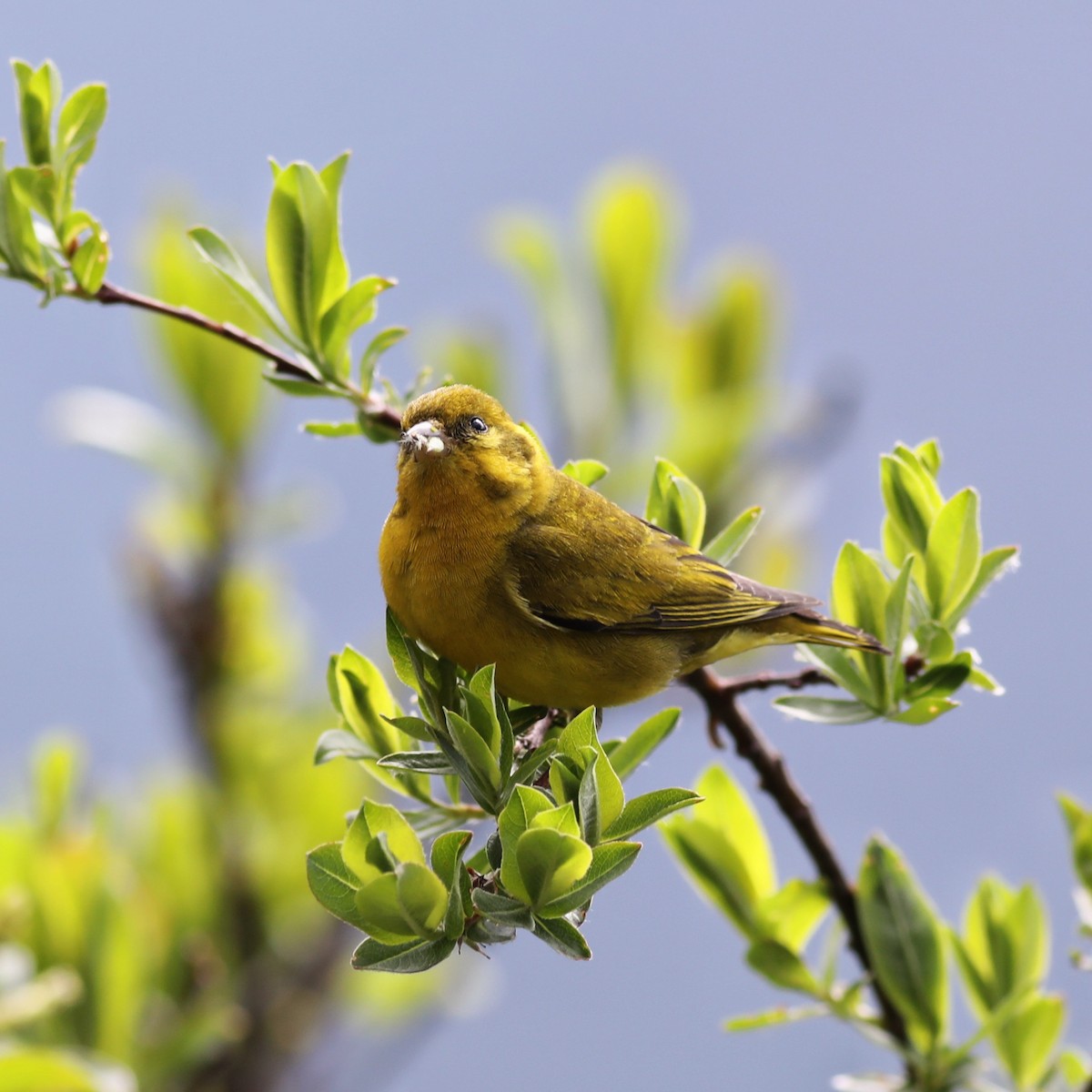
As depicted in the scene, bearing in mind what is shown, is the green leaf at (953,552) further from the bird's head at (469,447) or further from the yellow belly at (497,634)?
the bird's head at (469,447)

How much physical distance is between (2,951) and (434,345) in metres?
1.43

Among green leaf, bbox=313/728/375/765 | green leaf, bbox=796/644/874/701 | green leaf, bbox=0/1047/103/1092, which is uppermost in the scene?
green leaf, bbox=796/644/874/701

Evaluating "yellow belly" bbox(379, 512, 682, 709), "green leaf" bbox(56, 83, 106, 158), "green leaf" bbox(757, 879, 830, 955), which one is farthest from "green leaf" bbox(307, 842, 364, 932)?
"green leaf" bbox(56, 83, 106, 158)

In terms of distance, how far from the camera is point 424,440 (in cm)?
143

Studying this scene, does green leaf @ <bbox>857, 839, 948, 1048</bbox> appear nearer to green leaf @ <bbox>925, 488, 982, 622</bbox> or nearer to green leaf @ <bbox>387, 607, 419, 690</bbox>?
green leaf @ <bbox>925, 488, 982, 622</bbox>

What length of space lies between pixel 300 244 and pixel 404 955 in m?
0.74

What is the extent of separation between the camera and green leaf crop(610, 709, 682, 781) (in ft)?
4.03

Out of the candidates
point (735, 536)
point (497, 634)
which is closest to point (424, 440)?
point (497, 634)

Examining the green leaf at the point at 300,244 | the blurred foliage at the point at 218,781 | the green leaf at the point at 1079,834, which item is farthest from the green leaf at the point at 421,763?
the blurred foliage at the point at 218,781

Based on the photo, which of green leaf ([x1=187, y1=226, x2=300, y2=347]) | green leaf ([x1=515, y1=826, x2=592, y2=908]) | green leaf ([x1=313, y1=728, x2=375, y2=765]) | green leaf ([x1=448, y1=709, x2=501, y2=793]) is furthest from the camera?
green leaf ([x1=187, y1=226, x2=300, y2=347])

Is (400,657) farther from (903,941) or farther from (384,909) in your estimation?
(903,941)

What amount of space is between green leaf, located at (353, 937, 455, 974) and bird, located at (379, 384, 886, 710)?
0.44 meters

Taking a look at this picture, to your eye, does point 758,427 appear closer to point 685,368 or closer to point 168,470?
point 685,368

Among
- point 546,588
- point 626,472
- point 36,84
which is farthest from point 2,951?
point 626,472
